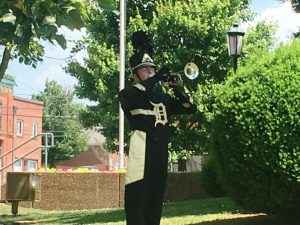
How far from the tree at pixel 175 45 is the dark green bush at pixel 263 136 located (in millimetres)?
10581

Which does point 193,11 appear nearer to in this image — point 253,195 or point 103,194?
point 103,194

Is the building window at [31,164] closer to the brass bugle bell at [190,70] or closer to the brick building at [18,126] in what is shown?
the brick building at [18,126]

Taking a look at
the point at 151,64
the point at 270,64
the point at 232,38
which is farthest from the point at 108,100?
the point at 151,64

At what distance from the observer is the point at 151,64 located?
571 cm

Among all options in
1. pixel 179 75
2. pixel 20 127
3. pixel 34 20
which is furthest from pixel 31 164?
pixel 34 20

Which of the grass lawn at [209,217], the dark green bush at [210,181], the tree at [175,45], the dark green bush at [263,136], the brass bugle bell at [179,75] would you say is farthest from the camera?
the tree at [175,45]

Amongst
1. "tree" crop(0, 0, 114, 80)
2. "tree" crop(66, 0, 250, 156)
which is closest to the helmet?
"tree" crop(0, 0, 114, 80)

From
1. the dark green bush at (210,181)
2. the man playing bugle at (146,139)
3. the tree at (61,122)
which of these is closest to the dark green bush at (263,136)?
the man playing bugle at (146,139)

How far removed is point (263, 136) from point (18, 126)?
154 ft

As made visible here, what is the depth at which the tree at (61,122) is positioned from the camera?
203ft

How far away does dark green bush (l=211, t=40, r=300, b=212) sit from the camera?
8008mm

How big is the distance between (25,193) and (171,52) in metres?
7.00

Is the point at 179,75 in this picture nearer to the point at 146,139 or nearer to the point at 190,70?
the point at 190,70

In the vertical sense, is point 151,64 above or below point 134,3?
below
